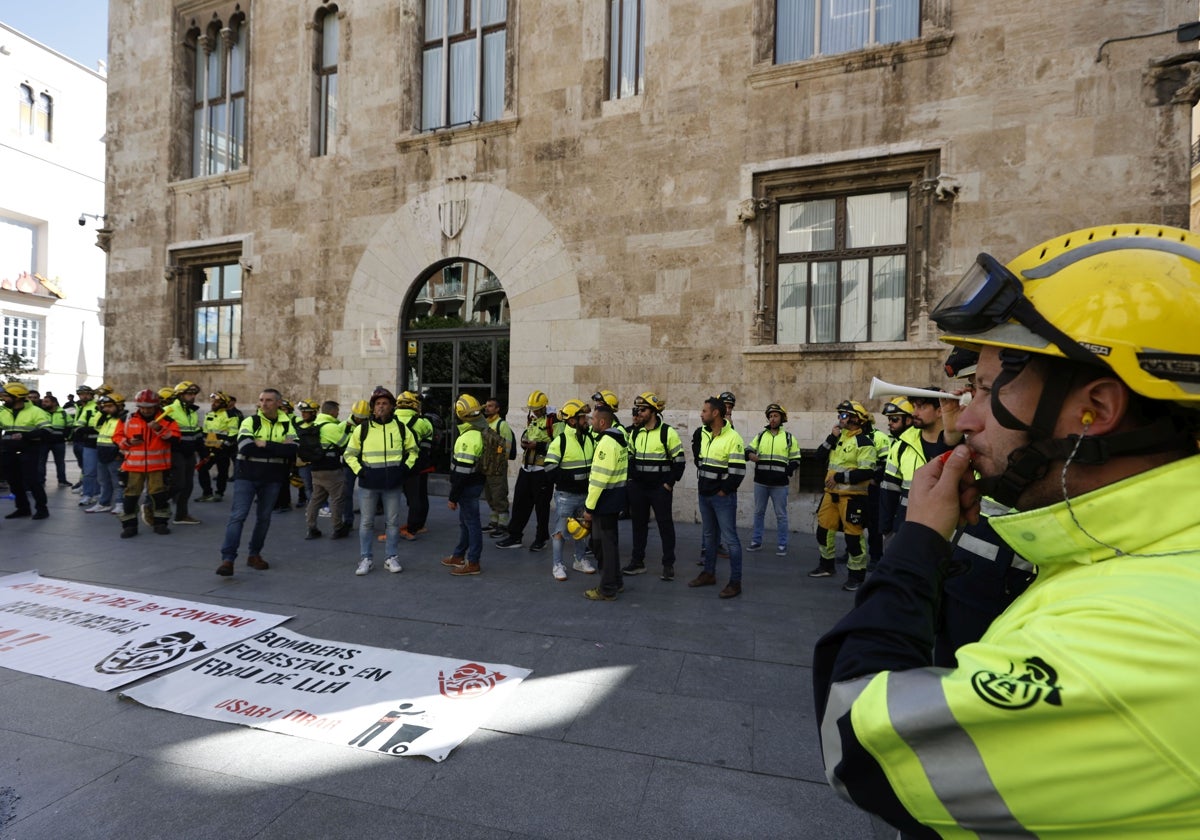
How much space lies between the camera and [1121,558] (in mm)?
989

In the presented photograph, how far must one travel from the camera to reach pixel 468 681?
4355 mm

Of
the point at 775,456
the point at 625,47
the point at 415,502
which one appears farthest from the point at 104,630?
the point at 625,47

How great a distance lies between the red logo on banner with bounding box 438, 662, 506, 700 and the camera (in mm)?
4180

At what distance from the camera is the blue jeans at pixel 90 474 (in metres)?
11.8

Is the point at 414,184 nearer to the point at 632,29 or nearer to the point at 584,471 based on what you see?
the point at 632,29

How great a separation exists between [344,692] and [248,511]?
402 cm

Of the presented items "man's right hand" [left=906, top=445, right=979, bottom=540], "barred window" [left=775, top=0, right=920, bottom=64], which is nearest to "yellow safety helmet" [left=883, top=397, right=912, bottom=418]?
"barred window" [left=775, top=0, right=920, bottom=64]

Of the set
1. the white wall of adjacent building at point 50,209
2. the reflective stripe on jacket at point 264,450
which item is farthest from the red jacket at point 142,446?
the white wall of adjacent building at point 50,209

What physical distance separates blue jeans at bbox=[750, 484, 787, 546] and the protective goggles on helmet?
25.3 ft

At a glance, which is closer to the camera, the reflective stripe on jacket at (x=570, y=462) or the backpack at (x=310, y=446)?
the reflective stripe on jacket at (x=570, y=462)

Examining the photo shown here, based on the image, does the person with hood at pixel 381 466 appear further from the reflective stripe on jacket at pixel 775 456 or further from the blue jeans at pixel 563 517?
the reflective stripe on jacket at pixel 775 456

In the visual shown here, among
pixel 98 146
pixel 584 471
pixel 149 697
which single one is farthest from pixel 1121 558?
pixel 98 146

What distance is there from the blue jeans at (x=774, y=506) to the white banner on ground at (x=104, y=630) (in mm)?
6098

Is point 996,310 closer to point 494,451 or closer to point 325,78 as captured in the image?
point 494,451
